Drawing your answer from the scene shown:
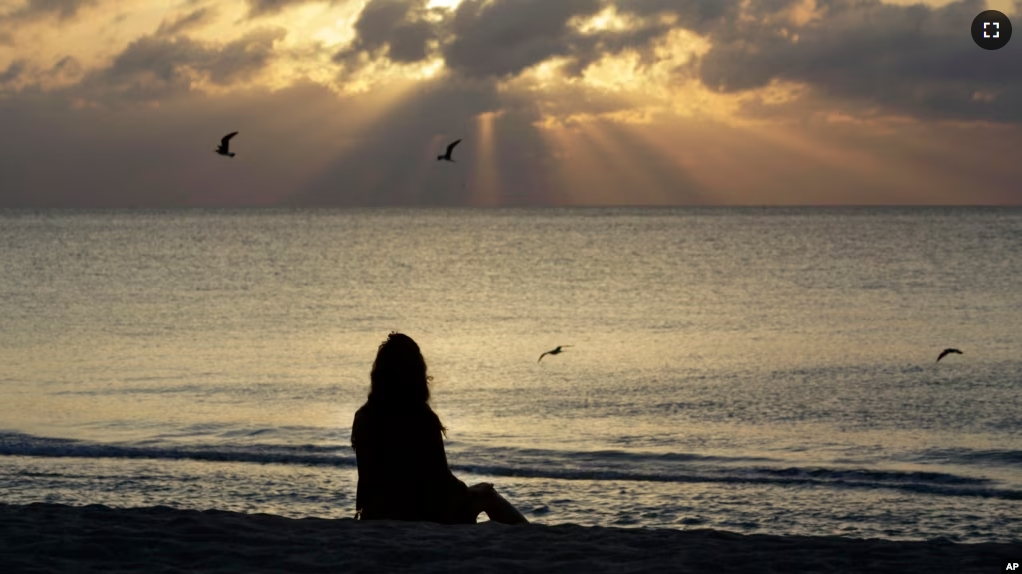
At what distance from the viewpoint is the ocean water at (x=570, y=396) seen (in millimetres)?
15562

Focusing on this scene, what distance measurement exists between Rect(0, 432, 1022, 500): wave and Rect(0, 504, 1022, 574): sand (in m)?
9.26

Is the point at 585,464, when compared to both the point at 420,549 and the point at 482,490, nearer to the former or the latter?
the point at 482,490

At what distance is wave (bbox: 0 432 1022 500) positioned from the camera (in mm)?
16636

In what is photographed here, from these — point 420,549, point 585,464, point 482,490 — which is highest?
point 482,490

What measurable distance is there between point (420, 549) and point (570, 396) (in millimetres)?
17969

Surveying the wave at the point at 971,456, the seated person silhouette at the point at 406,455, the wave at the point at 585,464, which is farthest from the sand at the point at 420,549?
the wave at the point at 971,456

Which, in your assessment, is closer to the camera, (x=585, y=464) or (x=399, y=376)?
(x=399, y=376)

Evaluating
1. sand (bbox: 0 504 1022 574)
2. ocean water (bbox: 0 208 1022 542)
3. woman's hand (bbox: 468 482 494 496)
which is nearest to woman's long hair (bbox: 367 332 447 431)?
woman's hand (bbox: 468 482 494 496)

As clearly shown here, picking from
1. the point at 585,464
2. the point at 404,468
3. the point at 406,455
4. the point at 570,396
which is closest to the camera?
the point at 406,455

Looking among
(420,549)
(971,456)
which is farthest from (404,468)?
(971,456)

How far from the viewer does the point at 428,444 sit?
7191 millimetres

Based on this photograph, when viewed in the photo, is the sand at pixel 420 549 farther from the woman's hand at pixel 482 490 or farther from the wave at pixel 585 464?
the wave at pixel 585 464

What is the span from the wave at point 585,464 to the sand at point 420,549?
9.26 m

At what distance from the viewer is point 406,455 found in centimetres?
725
